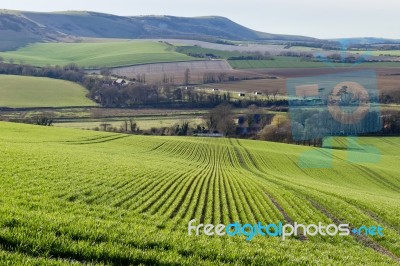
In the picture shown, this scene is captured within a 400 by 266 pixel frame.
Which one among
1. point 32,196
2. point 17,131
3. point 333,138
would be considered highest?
point 32,196

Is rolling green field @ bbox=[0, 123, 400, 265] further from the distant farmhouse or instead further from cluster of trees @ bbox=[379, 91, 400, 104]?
the distant farmhouse

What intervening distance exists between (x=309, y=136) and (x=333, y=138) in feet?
20.1

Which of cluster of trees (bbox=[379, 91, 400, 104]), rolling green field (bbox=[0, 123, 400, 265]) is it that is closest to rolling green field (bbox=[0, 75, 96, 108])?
cluster of trees (bbox=[379, 91, 400, 104])

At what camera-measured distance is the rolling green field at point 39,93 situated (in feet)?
433

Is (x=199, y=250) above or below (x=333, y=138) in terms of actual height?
above

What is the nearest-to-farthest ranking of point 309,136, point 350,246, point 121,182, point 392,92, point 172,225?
point 172,225
point 350,246
point 121,182
point 309,136
point 392,92

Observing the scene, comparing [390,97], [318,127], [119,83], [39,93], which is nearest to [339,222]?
[318,127]

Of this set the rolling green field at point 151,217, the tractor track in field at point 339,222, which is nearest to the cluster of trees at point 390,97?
the rolling green field at point 151,217

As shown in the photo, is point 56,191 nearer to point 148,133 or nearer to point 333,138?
point 148,133

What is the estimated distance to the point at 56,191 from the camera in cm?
1842

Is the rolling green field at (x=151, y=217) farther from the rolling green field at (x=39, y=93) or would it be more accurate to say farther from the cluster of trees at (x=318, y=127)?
the rolling green field at (x=39, y=93)

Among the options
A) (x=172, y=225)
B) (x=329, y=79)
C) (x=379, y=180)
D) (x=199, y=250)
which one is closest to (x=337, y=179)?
(x=379, y=180)

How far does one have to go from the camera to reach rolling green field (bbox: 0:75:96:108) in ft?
→ 433

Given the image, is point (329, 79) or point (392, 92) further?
point (329, 79)
